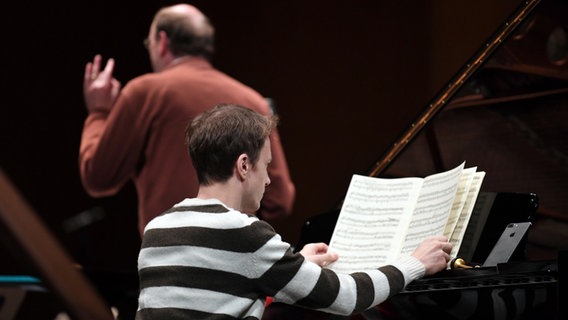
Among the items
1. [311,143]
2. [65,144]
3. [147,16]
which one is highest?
[147,16]

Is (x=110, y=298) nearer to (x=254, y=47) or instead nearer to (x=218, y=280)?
(x=218, y=280)

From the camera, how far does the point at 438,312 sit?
2.48 m

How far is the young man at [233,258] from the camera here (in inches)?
89.0

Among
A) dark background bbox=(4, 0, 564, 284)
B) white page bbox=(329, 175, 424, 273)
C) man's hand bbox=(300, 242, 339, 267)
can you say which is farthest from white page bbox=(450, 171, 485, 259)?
dark background bbox=(4, 0, 564, 284)

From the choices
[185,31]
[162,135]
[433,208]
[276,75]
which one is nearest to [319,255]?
[433,208]

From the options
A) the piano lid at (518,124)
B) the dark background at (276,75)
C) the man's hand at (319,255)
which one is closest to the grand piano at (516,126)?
the piano lid at (518,124)

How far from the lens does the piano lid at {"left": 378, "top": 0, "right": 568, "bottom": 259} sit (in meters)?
4.02

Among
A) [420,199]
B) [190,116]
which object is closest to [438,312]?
[420,199]

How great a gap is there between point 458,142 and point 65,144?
2.71 m

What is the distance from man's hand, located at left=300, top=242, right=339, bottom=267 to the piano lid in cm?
145

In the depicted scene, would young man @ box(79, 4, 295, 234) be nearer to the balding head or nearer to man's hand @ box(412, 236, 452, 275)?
the balding head

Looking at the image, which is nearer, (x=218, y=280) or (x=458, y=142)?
(x=218, y=280)

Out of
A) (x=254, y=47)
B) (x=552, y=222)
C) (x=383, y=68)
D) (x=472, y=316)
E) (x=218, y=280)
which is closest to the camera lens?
(x=218, y=280)

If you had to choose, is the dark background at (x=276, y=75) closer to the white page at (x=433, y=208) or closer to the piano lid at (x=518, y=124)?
the piano lid at (x=518, y=124)
